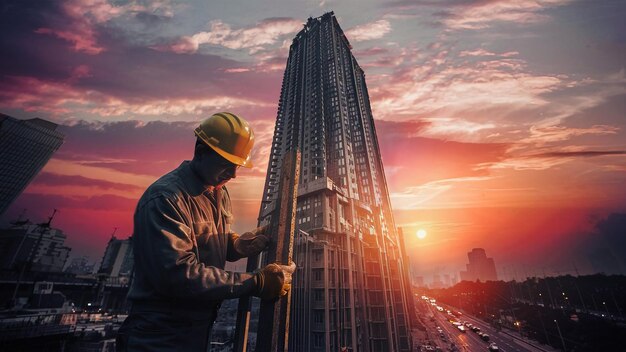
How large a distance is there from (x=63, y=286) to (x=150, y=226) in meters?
77.7

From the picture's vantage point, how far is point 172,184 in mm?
2139

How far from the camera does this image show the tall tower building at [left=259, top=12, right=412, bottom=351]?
83.2ft

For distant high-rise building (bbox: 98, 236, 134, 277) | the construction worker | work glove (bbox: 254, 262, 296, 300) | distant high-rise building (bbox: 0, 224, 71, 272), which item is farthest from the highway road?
distant high-rise building (bbox: 98, 236, 134, 277)

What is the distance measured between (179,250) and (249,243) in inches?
46.2

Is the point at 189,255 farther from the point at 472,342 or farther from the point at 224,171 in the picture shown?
the point at 472,342

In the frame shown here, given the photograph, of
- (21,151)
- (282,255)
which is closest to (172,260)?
(282,255)

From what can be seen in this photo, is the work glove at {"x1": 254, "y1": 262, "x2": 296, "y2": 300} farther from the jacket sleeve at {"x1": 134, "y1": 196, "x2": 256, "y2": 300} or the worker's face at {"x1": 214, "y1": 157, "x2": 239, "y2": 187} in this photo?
the worker's face at {"x1": 214, "y1": 157, "x2": 239, "y2": 187}

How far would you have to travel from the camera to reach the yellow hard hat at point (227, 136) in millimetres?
2285

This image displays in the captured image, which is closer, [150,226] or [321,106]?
[150,226]

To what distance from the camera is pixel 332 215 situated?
103ft

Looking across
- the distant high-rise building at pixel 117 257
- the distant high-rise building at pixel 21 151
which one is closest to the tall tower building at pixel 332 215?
the distant high-rise building at pixel 117 257

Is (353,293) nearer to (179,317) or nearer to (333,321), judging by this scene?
(333,321)

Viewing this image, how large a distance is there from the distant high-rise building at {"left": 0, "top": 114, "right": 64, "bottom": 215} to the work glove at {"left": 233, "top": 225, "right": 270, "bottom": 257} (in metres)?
126

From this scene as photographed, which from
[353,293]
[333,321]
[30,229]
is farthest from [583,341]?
[30,229]
